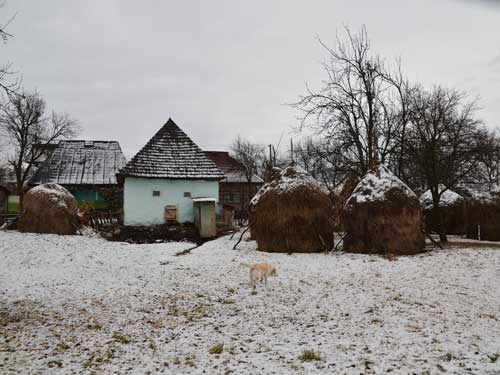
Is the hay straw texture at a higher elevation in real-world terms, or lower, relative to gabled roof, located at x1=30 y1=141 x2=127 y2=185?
lower

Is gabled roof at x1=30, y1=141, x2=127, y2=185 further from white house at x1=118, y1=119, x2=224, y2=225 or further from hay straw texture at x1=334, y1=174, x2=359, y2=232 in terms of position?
hay straw texture at x1=334, y1=174, x2=359, y2=232

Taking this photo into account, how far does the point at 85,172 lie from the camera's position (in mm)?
30484

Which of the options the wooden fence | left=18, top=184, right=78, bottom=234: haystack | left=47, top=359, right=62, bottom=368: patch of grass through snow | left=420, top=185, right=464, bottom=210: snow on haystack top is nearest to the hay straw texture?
left=420, top=185, right=464, bottom=210: snow on haystack top

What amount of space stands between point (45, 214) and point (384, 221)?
1432cm

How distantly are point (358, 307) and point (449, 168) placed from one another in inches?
452

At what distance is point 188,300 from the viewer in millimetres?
7020

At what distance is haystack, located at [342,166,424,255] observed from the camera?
12.0 meters

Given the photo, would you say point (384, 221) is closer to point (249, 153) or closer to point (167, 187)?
point (167, 187)

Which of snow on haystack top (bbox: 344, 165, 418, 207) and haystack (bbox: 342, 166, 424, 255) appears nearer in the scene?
haystack (bbox: 342, 166, 424, 255)

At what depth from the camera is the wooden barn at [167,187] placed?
64.4ft

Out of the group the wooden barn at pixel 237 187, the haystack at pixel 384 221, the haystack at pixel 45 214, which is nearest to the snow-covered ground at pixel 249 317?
the haystack at pixel 384 221

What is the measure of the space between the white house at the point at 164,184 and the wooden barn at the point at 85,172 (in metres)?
8.54

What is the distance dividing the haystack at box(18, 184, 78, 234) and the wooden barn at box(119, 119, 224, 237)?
3351 mm

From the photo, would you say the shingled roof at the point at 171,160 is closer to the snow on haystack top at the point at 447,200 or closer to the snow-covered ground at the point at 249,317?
the snow-covered ground at the point at 249,317
